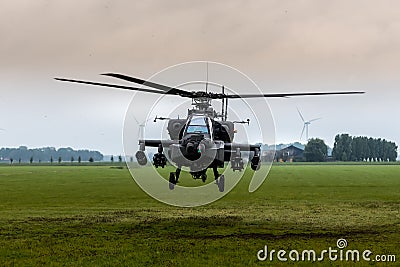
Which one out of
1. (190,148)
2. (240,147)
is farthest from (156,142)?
Result: (240,147)

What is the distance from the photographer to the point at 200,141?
2981 cm

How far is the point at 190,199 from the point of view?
161 feet

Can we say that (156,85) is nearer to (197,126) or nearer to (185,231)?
(197,126)

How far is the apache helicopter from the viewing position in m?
29.8

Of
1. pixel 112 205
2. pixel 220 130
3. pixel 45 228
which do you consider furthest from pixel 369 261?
pixel 112 205

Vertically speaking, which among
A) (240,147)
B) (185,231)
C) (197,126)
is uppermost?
(197,126)

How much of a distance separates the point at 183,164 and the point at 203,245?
254 inches

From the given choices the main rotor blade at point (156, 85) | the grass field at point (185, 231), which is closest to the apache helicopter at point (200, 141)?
the main rotor blade at point (156, 85)

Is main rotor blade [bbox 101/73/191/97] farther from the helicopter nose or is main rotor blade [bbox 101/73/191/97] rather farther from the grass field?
the grass field

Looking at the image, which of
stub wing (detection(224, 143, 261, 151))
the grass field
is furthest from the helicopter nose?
the grass field

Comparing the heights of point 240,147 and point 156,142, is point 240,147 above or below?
below

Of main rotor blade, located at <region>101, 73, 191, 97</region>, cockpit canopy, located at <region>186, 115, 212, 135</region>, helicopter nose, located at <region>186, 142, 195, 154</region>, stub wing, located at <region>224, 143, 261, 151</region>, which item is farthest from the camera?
stub wing, located at <region>224, 143, 261, 151</region>

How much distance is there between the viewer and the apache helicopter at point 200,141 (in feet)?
97.8

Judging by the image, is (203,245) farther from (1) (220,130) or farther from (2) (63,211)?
(2) (63,211)
